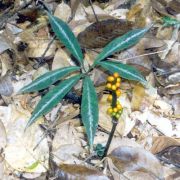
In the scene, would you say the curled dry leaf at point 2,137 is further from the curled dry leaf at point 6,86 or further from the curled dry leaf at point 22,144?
the curled dry leaf at point 6,86

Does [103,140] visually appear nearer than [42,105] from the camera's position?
No

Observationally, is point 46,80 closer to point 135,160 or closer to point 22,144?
point 22,144

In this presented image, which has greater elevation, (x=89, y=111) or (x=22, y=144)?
(x=89, y=111)

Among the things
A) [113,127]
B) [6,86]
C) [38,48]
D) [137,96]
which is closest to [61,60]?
[38,48]

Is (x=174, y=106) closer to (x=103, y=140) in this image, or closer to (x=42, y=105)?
(x=103, y=140)

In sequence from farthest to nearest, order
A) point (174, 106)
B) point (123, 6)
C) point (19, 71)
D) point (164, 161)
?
point (123, 6) < point (19, 71) < point (174, 106) < point (164, 161)

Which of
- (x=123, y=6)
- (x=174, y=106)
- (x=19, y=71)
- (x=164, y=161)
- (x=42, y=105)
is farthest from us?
(x=123, y=6)

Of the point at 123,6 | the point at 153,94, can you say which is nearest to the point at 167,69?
the point at 153,94
